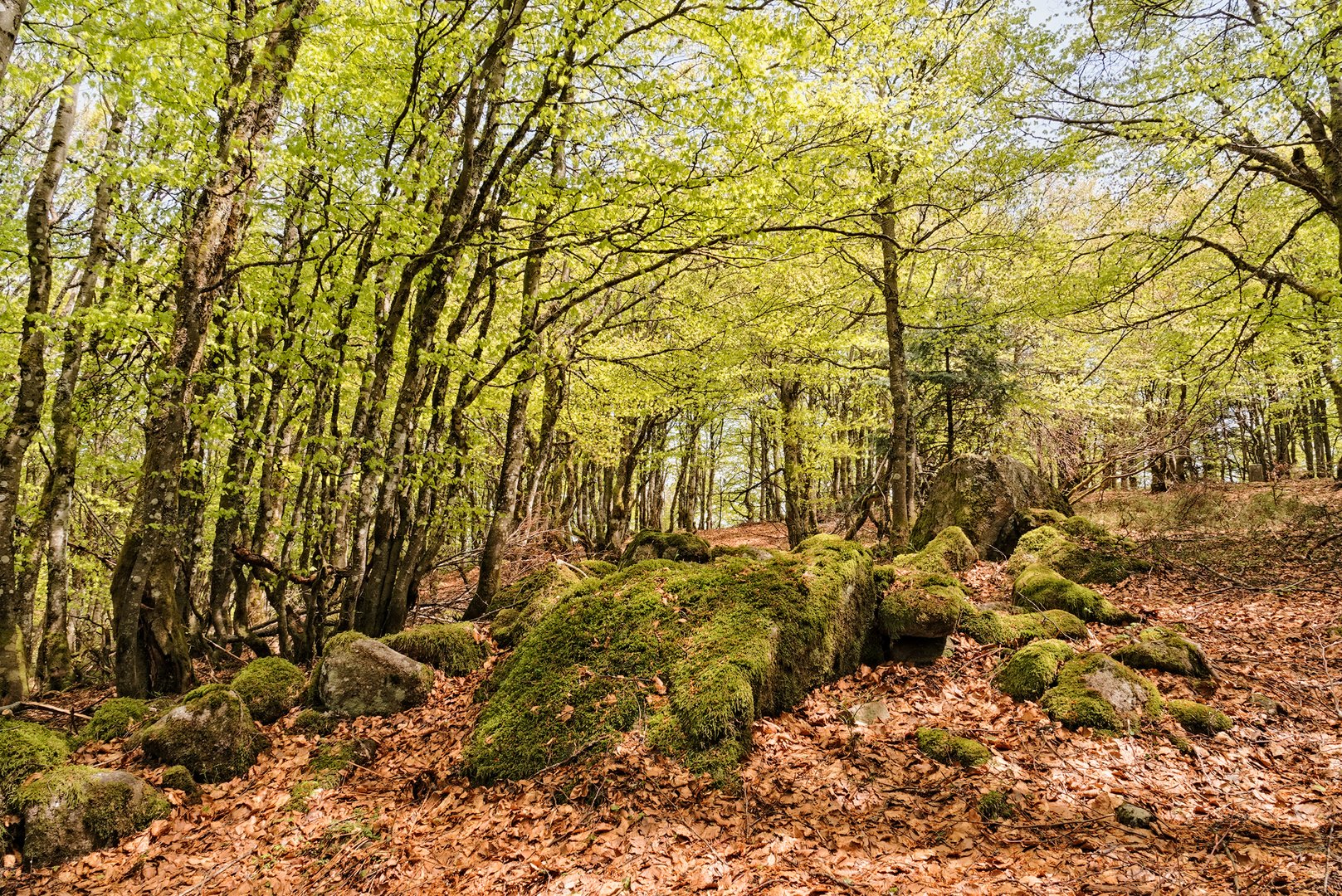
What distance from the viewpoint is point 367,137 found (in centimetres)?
738

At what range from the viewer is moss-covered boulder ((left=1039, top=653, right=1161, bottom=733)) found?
4.86 metres

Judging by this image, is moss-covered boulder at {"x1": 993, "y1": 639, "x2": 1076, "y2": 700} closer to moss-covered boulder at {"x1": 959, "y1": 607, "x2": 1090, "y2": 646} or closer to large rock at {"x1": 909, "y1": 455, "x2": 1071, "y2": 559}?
moss-covered boulder at {"x1": 959, "y1": 607, "x2": 1090, "y2": 646}

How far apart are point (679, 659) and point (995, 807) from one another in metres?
2.46

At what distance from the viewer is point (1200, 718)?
4770mm

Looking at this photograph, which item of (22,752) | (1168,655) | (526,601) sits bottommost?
(22,752)

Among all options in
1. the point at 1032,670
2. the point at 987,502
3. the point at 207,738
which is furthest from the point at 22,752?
the point at 987,502

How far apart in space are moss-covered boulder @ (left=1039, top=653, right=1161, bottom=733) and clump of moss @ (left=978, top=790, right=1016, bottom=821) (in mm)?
1454

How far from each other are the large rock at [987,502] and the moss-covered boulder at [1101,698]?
5.72 metres

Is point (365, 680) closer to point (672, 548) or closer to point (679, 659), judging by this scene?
point (679, 659)

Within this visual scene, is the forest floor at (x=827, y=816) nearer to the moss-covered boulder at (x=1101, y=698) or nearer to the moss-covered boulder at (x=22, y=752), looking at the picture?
the moss-covered boulder at (x=1101, y=698)

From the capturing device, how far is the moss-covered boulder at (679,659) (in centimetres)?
465

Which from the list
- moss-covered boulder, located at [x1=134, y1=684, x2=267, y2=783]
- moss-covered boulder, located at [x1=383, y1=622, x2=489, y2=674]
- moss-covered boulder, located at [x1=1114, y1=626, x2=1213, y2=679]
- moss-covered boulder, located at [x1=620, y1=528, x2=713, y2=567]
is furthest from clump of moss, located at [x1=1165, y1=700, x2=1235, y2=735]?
moss-covered boulder, located at [x1=134, y1=684, x2=267, y2=783]

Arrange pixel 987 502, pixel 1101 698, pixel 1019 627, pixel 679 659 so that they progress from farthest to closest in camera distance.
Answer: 1. pixel 987 502
2. pixel 1019 627
3. pixel 679 659
4. pixel 1101 698

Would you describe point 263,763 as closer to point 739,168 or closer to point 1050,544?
point 739,168
